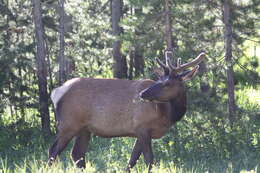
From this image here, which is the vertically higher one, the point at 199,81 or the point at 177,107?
the point at 199,81

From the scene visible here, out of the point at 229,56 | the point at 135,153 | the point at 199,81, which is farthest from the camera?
the point at 199,81

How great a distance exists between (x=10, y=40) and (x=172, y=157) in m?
5.46

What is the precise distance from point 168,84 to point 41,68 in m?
5.15

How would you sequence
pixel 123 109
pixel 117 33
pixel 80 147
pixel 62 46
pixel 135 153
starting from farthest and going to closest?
pixel 117 33
pixel 62 46
pixel 80 147
pixel 123 109
pixel 135 153

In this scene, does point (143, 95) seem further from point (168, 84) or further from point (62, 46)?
point (62, 46)

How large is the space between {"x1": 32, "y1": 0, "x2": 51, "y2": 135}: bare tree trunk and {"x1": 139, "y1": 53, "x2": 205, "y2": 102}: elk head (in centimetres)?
492

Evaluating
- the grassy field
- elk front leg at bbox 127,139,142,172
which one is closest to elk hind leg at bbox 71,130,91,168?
the grassy field

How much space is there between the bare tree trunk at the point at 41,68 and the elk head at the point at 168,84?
16.1 ft

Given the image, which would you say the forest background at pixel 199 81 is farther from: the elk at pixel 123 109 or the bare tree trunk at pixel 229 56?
the elk at pixel 123 109

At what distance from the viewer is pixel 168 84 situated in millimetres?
9445

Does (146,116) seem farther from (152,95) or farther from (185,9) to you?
(185,9)

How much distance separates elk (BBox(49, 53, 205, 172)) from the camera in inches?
372

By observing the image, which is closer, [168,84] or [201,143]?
[168,84]

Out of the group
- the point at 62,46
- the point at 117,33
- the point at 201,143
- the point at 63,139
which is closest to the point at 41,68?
the point at 62,46
